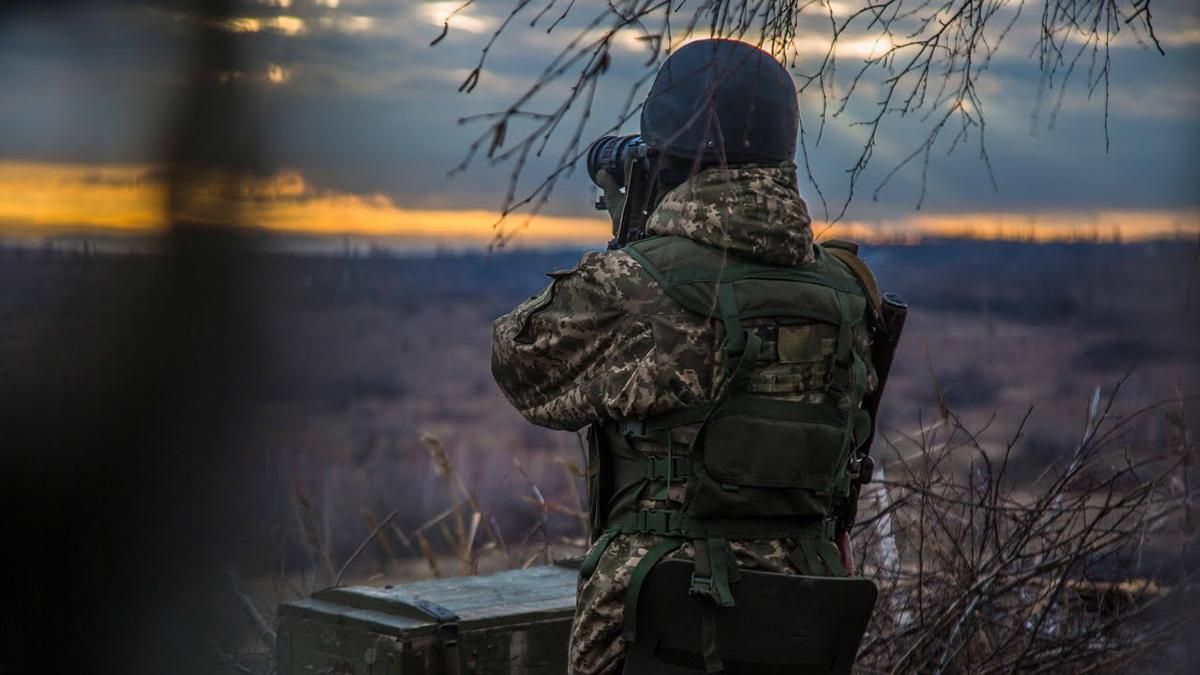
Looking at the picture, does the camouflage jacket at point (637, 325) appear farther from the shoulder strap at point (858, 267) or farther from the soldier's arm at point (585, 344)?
the shoulder strap at point (858, 267)

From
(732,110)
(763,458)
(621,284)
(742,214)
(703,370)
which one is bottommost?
(763,458)

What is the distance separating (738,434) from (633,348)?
291mm

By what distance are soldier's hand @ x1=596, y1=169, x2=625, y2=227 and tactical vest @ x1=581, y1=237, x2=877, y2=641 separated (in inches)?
9.7

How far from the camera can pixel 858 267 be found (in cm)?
309

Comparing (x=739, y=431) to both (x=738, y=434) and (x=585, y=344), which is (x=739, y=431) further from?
(x=585, y=344)

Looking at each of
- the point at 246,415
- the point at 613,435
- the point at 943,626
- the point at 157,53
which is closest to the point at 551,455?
the point at 246,415

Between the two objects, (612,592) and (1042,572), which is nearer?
(612,592)

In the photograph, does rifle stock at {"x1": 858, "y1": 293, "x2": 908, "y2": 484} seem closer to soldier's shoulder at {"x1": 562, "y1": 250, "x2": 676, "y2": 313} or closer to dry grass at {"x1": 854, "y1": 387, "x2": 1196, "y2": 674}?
soldier's shoulder at {"x1": 562, "y1": 250, "x2": 676, "y2": 313}

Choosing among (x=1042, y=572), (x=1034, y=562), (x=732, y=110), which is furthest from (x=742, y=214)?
(x=1034, y=562)

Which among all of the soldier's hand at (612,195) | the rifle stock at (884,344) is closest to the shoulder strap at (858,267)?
the rifle stock at (884,344)

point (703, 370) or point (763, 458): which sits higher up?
point (703, 370)

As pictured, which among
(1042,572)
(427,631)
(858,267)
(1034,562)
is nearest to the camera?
(858,267)

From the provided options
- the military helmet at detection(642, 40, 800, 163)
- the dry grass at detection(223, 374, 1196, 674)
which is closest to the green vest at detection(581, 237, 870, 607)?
the military helmet at detection(642, 40, 800, 163)

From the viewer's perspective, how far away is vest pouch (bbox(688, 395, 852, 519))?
2.75m
